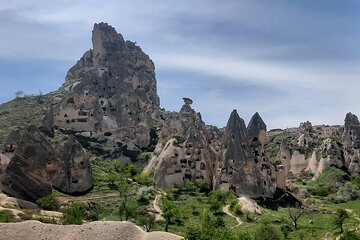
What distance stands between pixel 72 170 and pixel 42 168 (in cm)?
937

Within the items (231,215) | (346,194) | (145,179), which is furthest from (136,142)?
(346,194)

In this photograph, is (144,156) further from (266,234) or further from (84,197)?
(266,234)

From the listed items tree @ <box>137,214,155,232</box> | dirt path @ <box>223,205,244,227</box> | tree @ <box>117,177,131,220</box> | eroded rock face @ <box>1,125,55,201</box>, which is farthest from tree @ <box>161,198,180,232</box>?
eroded rock face @ <box>1,125,55,201</box>

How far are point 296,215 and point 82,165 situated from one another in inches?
1185

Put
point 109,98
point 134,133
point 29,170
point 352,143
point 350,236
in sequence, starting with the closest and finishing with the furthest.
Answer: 1. point 350,236
2. point 29,170
3. point 134,133
4. point 352,143
5. point 109,98

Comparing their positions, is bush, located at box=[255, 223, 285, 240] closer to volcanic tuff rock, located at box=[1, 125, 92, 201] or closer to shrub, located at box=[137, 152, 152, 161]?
volcanic tuff rock, located at box=[1, 125, 92, 201]

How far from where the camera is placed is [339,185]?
97.0 meters

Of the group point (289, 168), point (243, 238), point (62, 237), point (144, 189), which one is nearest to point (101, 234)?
point (62, 237)

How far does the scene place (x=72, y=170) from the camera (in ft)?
242

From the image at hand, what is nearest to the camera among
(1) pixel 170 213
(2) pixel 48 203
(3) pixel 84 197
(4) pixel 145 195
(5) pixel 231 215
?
(2) pixel 48 203

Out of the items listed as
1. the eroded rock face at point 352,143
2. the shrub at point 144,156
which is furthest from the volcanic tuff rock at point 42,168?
the eroded rock face at point 352,143

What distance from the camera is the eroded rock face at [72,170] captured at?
238ft

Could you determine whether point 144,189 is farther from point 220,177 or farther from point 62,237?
point 62,237

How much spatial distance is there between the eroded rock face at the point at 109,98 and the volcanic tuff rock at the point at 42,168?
85.7 ft
